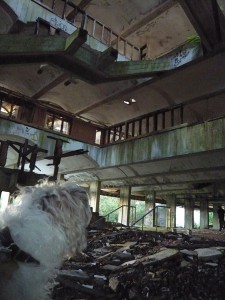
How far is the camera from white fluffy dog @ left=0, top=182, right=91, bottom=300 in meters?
1.35

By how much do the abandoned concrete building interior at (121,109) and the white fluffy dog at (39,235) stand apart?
110 inches

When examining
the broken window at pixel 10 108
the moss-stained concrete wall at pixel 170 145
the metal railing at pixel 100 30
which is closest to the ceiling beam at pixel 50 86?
the broken window at pixel 10 108

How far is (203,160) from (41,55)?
8186mm

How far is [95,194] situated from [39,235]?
1643 cm

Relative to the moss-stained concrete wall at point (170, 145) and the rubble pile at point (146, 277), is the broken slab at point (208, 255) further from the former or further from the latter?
the moss-stained concrete wall at point (170, 145)

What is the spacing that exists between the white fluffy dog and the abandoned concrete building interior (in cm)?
279

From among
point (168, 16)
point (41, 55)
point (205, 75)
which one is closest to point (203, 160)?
point (205, 75)

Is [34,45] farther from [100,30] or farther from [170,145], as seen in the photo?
[100,30]

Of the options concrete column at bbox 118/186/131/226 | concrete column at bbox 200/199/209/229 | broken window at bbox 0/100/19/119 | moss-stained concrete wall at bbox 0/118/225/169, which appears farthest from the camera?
concrete column at bbox 200/199/209/229

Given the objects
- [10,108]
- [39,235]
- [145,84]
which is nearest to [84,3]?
[145,84]

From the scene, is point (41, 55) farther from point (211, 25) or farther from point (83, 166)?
point (83, 166)

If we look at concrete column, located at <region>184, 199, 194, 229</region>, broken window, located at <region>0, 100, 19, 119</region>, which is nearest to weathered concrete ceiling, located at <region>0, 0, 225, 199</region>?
broken window, located at <region>0, 100, 19, 119</region>

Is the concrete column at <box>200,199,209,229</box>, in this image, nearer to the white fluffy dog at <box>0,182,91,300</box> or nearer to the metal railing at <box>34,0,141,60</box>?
the metal railing at <box>34,0,141,60</box>

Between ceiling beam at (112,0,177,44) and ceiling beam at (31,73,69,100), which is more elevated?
ceiling beam at (112,0,177,44)
